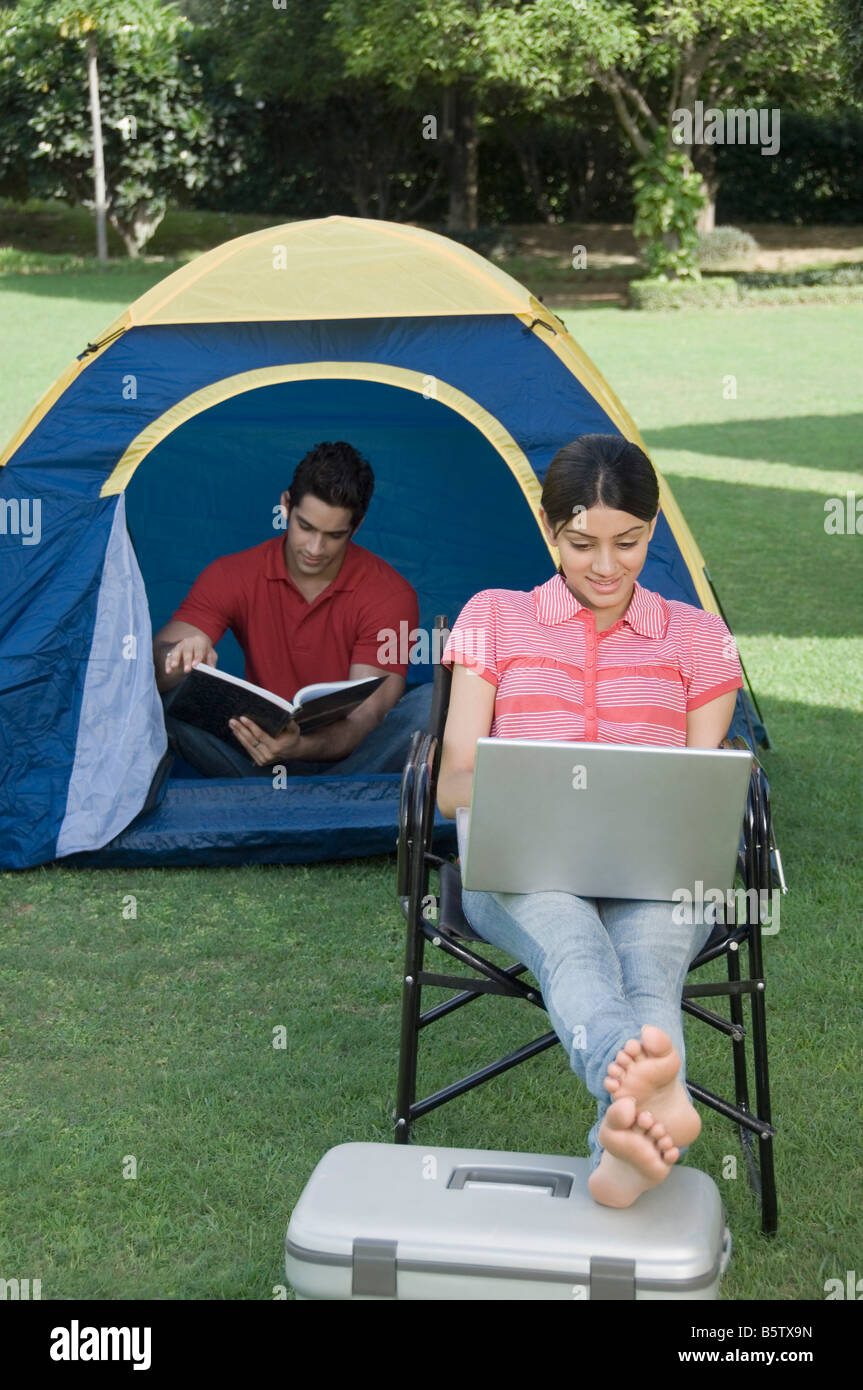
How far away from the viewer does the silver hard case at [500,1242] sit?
1841 millimetres

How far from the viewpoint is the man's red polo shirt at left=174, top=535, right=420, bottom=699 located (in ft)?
13.9

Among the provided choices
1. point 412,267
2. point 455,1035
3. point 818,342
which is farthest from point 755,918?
point 818,342

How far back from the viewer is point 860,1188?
2484 millimetres

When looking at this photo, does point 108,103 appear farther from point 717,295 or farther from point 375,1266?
point 375,1266

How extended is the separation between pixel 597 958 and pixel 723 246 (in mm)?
21552

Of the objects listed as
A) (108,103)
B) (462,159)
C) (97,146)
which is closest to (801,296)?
(462,159)

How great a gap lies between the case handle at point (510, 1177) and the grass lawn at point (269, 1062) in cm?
38

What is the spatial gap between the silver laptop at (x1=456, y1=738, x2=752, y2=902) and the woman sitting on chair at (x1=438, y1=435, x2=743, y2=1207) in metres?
0.04

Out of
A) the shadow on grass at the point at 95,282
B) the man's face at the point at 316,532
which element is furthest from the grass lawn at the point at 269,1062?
the shadow on grass at the point at 95,282

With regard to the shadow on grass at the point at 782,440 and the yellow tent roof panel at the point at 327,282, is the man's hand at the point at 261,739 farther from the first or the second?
the shadow on grass at the point at 782,440

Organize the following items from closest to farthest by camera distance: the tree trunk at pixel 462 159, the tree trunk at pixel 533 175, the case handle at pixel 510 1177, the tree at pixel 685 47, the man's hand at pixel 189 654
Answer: the case handle at pixel 510 1177, the man's hand at pixel 189 654, the tree at pixel 685 47, the tree trunk at pixel 462 159, the tree trunk at pixel 533 175

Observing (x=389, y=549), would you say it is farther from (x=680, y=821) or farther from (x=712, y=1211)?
(x=712, y=1211)

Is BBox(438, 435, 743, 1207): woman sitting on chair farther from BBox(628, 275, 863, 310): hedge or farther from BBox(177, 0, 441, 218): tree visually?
BBox(177, 0, 441, 218): tree
